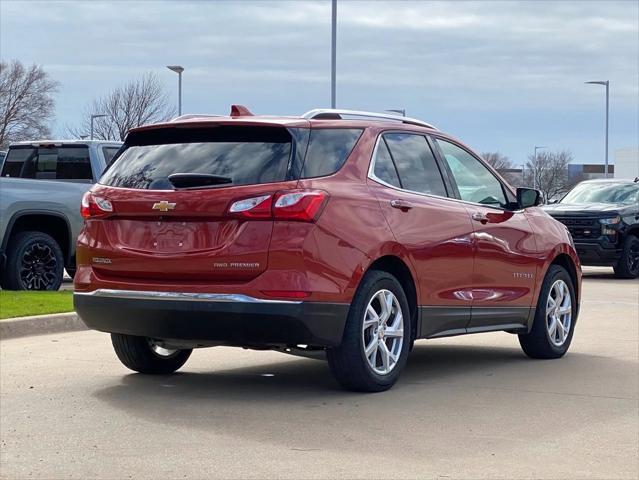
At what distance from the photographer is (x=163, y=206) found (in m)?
7.33

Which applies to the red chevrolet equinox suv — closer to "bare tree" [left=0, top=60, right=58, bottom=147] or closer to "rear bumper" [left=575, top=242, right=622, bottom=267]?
"rear bumper" [left=575, top=242, right=622, bottom=267]

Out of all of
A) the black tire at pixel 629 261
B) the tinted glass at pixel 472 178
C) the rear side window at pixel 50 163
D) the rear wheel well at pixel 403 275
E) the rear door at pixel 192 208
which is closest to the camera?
the rear door at pixel 192 208

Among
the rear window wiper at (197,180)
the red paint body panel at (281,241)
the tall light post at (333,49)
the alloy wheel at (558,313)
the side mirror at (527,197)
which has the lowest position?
the alloy wheel at (558,313)

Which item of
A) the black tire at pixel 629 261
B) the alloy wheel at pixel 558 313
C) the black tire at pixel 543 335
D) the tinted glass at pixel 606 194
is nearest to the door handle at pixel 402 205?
the black tire at pixel 543 335

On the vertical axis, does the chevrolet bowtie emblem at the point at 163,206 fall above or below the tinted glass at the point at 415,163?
below

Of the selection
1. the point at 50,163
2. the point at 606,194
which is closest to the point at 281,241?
the point at 50,163

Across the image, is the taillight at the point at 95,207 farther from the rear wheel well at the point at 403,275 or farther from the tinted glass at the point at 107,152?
the tinted glass at the point at 107,152

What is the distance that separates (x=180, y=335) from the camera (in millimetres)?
7238

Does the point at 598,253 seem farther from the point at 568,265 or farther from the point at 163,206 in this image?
the point at 163,206

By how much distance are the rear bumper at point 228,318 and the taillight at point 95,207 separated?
575mm

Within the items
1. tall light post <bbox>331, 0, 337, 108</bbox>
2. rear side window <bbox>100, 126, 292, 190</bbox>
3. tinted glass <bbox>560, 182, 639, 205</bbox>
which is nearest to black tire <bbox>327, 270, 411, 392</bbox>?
rear side window <bbox>100, 126, 292, 190</bbox>

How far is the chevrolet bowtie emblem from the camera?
24.0ft

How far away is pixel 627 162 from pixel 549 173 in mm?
39729

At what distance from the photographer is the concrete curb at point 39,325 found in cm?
1070
